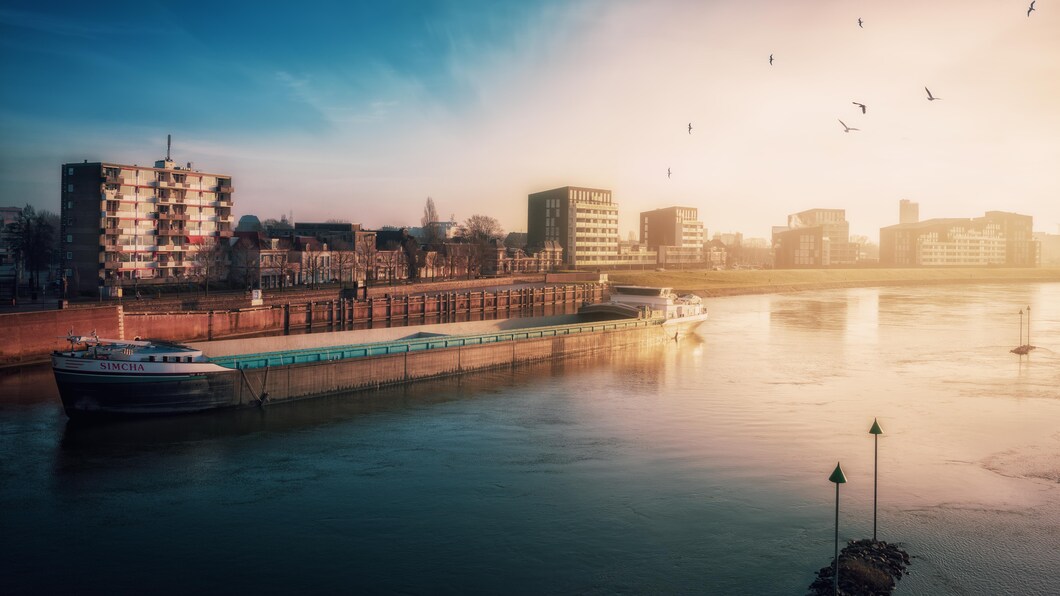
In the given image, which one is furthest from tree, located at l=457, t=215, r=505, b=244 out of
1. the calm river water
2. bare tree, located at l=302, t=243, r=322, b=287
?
the calm river water

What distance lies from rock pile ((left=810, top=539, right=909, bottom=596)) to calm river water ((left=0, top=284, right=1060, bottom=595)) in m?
0.40

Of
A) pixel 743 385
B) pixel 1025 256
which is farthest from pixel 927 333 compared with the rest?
pixel 1025 256

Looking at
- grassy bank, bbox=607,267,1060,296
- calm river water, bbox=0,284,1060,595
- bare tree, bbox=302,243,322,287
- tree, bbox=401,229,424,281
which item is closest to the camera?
calm river water, bbox=0,284,1060,595

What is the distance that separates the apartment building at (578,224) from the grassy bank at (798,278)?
16951 mm

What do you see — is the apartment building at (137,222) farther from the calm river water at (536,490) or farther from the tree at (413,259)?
the calm river water at (536,490)

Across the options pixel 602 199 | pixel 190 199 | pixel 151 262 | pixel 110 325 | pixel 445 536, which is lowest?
pixel 445 536

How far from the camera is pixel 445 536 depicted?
17.0m

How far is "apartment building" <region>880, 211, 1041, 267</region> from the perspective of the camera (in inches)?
7333

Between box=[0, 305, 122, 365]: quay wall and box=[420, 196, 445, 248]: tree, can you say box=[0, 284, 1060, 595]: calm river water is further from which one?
box=[420, 196, 445, 248]: tree

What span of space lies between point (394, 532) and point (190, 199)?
6445cm

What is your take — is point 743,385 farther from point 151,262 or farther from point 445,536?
point 151,262

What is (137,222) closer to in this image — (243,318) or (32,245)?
(32,245)

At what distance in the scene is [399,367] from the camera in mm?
35656

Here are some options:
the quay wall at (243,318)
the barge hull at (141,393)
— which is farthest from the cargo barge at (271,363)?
the quay wall at (243,318)
